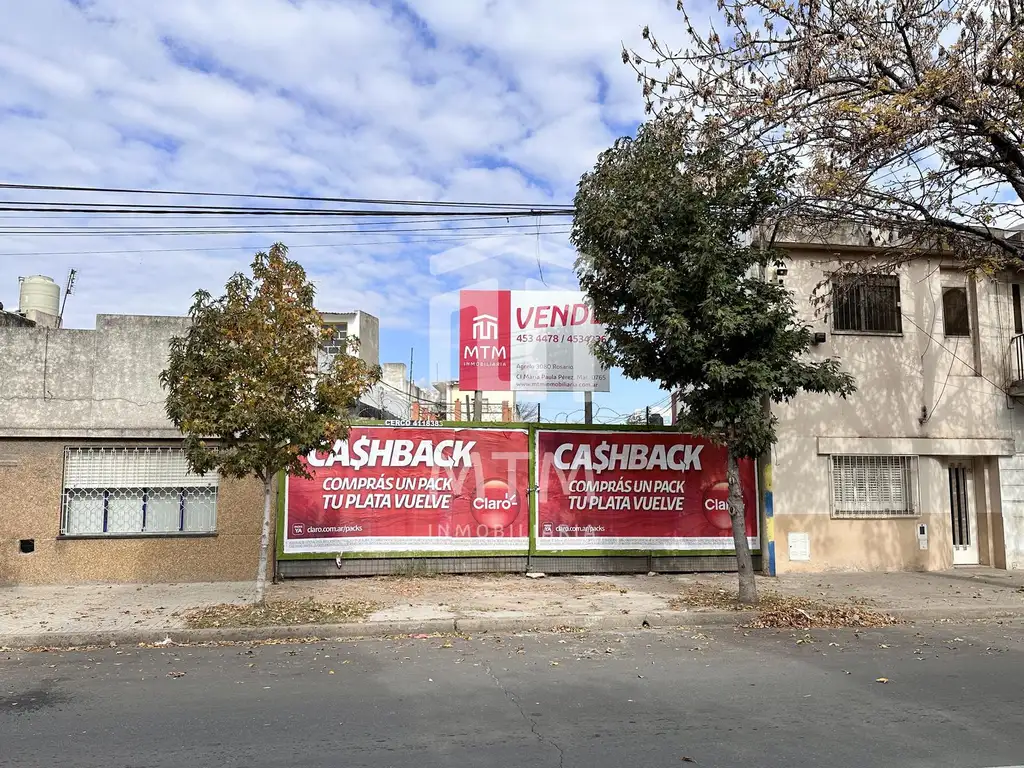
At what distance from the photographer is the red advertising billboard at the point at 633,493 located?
12.5 meters

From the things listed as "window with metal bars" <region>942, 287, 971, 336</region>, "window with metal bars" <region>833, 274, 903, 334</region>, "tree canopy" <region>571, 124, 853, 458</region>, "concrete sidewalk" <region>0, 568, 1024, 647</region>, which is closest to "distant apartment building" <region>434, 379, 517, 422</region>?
"concrete sidewalk" <region>0, 568, 1024, 647</region>

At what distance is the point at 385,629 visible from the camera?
870 centimetres

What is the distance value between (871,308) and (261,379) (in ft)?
34.6

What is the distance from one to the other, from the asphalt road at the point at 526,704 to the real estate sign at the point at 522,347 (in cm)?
555

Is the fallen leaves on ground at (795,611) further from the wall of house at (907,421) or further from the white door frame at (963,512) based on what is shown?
the white door frame at (963,512)

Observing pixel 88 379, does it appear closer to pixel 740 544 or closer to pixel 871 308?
pixel 740 544

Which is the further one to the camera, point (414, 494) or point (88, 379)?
point (414, 494)

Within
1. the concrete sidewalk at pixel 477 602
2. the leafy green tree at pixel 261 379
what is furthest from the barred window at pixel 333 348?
the concrete sidewalk at pixel 477 602

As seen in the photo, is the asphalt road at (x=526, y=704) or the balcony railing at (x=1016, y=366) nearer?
the asphalt road at (x=526, y=704)

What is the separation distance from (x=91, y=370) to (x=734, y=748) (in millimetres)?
10404

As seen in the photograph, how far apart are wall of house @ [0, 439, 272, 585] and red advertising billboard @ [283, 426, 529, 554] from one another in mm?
707

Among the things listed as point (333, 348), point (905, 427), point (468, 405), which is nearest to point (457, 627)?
point (333, 348)

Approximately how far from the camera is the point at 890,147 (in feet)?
30.9

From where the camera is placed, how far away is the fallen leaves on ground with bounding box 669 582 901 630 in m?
9.13
